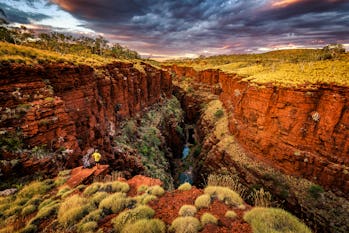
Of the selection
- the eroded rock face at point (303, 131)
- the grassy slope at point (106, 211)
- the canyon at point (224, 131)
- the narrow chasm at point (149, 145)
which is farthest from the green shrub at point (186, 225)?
the eroded rock face at point (303, 131)

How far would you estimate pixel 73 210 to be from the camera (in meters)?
5.22

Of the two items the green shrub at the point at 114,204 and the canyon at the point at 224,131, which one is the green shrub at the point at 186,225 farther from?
the canyon at the point at 224,131

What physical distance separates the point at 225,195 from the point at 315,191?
13667 millimetres

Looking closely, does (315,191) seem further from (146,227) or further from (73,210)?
(73,210)

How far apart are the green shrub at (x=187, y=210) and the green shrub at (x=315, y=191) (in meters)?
14.9

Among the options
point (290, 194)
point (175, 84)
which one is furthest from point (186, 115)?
point (290, 194)

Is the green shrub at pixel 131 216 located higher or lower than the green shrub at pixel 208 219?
lower

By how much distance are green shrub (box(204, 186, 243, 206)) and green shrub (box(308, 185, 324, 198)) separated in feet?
43.2

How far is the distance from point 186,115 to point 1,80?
43.7 m

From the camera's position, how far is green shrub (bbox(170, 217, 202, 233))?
172 inches

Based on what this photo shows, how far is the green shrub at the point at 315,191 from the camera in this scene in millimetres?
14188

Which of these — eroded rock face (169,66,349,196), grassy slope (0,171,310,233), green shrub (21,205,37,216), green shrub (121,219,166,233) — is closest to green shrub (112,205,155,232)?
grassy slope (0,171,310,233)

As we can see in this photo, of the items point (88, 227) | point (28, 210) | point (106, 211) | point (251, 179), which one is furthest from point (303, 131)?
point (28, 210)

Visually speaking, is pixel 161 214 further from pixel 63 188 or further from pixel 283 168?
pixel 283 168
